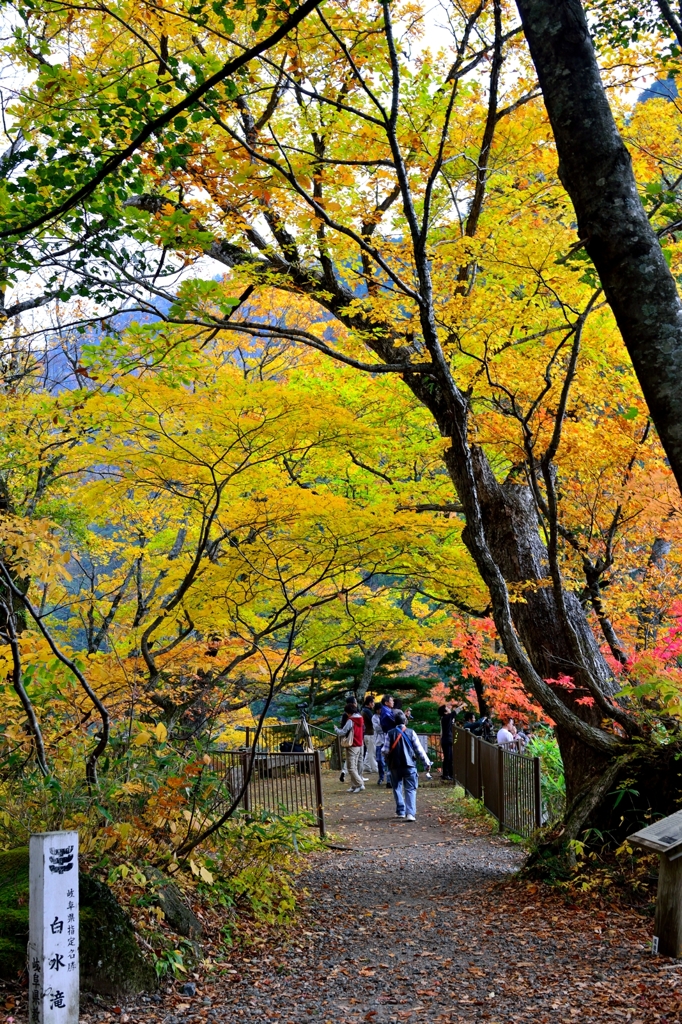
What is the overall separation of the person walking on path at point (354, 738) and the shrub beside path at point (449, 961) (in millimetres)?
5525

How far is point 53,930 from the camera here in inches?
135

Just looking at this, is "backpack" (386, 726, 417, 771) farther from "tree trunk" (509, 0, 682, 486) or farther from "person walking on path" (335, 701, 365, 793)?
"tree trunk" (509, 0, 682, 486)

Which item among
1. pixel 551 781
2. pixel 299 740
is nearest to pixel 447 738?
pixel 299 740

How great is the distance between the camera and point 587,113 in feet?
9.29

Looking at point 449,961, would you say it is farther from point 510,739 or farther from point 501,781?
point 510,739

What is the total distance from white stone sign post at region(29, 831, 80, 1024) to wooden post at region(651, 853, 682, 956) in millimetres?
3495

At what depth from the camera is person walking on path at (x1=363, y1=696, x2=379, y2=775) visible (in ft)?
62.7

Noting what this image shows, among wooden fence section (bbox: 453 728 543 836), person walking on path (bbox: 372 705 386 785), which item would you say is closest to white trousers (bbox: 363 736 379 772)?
person walking on path (bbox: 372 705 386 785)

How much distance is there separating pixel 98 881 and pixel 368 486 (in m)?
9.44

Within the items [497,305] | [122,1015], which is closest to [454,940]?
[122,1015]

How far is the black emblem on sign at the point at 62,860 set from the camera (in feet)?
11.3

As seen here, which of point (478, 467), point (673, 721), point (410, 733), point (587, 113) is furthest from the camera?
point (410, 733)

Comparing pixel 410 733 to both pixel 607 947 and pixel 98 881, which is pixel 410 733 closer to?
pixel 607 947

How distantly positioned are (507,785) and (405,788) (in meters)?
2.18
